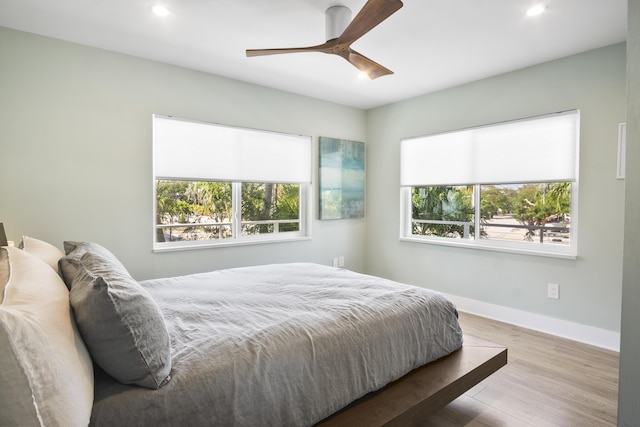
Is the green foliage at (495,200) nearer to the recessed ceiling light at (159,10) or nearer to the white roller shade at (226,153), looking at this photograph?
the white roller shade at (226,153)

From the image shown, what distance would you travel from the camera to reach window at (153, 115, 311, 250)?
338 centimetres

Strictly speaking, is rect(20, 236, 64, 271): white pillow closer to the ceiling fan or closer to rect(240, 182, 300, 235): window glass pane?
the ceiling fan

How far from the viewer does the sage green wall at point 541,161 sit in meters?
2.91

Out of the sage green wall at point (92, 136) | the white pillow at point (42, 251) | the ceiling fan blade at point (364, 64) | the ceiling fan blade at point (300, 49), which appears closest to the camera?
the white pillow at point (42, 251)

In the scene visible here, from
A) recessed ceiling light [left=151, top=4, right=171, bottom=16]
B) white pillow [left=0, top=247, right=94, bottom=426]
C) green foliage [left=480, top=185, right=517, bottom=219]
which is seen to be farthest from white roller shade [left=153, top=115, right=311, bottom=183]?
white pillow [left=0, top=247, right=94, bottom=426]

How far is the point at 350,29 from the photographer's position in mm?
2096

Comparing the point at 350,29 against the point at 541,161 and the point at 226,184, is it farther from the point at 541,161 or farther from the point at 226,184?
the point at 541,161

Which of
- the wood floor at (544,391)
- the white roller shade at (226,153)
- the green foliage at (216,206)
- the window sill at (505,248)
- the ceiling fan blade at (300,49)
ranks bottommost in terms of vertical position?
the wood floor at (544,391)

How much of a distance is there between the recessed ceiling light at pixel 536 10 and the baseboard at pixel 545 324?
2645mm

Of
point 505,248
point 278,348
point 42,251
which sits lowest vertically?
point 278,348

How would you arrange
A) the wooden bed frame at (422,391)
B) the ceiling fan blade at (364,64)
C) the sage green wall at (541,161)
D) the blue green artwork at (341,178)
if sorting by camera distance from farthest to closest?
1. the blue green artwork at (341,178)
2. the sage green wall at (541,161)
3. the ceiling fan blade at (364,64)
4. the wooden bed frame at (422,391)

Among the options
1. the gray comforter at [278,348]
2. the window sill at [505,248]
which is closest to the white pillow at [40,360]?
the gray comforter at [278,348]

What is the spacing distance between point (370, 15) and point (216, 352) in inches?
74.6

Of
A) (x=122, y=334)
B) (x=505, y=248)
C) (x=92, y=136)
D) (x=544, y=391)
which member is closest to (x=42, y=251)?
(x=122, y=334)
